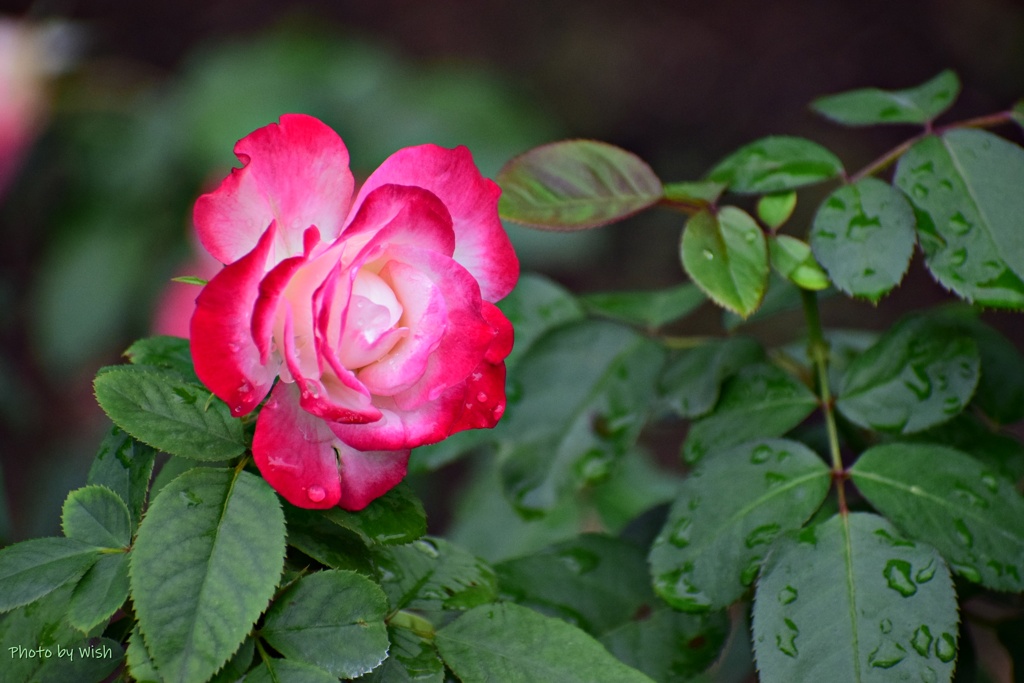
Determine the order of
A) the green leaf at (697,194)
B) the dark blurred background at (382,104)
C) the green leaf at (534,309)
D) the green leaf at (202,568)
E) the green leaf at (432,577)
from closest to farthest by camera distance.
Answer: the green leaf at (202,568) → the green leaf at (432,577) → the green leaf at (697,194) → the green leaf at (534,309) → the dark blurred background at (382,104)

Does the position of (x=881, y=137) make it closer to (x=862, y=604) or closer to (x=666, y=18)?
(x=666, y=18)

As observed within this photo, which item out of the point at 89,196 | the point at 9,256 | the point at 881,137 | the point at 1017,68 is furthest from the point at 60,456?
the point at 1017,68

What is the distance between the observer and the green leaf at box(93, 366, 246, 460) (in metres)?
0.39

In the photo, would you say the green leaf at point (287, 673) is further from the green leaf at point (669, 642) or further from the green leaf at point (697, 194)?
the green leaf at point (697, 194)

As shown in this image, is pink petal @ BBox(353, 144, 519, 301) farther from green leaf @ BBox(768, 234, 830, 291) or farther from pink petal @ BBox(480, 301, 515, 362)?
green leaf @ BBox(768, 234, 830, 291)

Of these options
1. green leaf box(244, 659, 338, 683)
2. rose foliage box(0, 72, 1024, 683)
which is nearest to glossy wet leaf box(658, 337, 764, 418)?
rose foliage box(0, 72, 1024, 683)

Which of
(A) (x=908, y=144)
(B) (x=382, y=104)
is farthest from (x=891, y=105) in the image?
(B) (x=382, y=104)

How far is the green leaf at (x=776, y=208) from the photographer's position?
22.1 inches

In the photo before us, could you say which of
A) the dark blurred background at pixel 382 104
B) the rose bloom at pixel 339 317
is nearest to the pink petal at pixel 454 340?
the rose bloom at pixel 339 317

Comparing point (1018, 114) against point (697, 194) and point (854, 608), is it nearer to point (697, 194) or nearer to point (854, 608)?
point (697, 194)

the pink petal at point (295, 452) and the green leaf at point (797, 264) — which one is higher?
the pink petal at point (295, 452)

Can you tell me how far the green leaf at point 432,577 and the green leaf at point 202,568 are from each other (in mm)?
92

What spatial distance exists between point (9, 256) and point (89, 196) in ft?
2.25

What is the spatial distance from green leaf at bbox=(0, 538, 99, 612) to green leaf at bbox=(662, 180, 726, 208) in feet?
1.28
